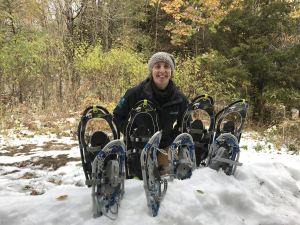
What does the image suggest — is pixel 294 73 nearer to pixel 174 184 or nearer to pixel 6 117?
pixel 174 184

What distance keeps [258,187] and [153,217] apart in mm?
1220

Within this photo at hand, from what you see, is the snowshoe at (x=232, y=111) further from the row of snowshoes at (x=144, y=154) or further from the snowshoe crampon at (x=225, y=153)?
the snowshoe crampon at (x=225, y=153)

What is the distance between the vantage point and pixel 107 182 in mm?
1548

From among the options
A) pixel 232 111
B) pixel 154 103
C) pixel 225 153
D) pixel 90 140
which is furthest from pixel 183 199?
pixel 232 111

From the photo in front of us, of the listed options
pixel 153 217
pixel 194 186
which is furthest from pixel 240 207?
pixel 153 217

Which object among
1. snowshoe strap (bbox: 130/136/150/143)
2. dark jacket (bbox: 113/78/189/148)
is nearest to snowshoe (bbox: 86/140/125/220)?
snowshoe strap (bbox: 130/136/150/143)

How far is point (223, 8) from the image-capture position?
6621 millimetres

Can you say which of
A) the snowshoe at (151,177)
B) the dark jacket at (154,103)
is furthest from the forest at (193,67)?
the snowshoe at (151,177)

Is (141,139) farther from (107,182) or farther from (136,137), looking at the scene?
(107,182)

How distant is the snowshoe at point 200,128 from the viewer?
8.00 feet

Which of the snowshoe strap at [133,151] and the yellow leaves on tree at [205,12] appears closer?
the snowshoe strap at [133,151]

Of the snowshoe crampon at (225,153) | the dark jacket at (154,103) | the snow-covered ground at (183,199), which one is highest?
the dark jacket at (154,103)

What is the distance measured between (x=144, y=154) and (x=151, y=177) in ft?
0.76

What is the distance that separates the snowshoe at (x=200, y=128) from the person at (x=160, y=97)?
0.15 m
